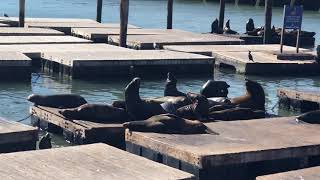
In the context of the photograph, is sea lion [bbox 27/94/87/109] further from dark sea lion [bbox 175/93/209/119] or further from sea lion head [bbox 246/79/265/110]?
sea lion head [bbox 246/79/265/110]

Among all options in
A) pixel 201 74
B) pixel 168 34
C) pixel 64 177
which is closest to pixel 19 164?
pixel 64 177

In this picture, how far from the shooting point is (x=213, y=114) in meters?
10.5

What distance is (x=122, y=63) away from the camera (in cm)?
1689

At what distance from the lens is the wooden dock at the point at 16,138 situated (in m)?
8.77

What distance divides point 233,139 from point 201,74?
9121 millimetres

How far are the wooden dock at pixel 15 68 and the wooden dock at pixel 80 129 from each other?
5.03 m

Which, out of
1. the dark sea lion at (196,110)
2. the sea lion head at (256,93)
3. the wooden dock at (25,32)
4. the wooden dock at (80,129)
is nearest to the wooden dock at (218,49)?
the wooden dock at (25,32)

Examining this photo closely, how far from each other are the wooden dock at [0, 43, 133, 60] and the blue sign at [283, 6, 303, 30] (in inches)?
169

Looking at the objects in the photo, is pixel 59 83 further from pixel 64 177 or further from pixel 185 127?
pixel 64 177

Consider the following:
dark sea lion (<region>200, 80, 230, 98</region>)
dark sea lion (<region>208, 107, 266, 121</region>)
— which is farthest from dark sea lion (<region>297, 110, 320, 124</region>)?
dark sea lion (<region>200, 80, 230, 98</region>)

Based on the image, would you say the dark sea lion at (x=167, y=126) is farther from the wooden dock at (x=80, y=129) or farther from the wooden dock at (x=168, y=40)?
the wooden dock at (x=168, y=40)

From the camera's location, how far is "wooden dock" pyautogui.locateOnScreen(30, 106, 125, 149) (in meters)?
9.67

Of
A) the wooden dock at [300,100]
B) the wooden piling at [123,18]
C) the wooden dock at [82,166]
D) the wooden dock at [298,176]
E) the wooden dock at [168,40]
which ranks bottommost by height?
the wooden dock at [300,100]

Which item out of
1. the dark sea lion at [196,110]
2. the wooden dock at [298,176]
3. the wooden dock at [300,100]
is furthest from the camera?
the wooden dock at [300,100]
